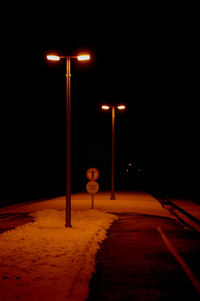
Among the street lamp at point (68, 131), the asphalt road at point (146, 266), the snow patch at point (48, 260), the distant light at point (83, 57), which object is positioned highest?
the distant light at point (83, 57)

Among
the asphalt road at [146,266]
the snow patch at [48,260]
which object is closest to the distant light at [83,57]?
the snow patch at [48,260]

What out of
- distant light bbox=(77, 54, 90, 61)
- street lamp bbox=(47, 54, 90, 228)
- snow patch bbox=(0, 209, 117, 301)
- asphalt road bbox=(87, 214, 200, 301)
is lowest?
asphalt road bbox=(87, 214, 200, 301)

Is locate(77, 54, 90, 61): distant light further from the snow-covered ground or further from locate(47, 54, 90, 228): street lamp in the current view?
the snow-covered ground

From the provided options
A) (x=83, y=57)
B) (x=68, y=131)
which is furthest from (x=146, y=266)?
(x=83, y=57)

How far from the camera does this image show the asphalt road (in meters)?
6.83

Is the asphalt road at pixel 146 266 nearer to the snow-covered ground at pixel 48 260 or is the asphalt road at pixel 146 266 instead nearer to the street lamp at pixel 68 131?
the snow-covered ground at pixel 48 260

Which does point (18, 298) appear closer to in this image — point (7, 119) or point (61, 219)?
point (61, 219)

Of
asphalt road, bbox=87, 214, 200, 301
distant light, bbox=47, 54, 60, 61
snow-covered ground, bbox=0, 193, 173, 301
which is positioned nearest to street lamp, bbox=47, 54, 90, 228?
distant light, bbox=47, 54, 60, 61

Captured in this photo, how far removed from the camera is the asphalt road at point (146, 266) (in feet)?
22.4

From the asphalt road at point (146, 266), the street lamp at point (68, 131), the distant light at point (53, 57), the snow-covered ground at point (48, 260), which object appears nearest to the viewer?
the snow-covered ground at point (48, 260)

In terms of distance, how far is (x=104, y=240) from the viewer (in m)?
12.1

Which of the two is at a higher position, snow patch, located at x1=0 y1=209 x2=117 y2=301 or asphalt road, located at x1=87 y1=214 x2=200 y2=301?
snow patch, located at x1=0 y1=209 x2=117 y2=301

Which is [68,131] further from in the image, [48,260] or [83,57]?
[48,260]

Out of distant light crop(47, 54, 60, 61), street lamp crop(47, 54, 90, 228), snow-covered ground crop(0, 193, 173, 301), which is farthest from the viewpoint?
distant light crop(47, 54, 60, 61)
